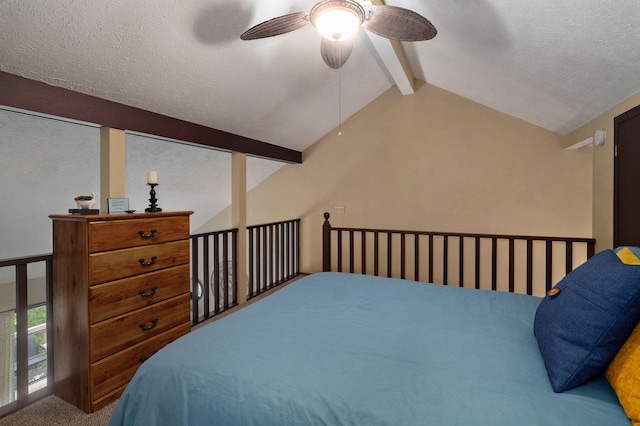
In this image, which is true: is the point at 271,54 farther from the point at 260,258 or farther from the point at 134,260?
the point at 260,258

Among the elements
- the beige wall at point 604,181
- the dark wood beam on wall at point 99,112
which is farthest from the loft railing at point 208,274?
the beige wall at point 604,181

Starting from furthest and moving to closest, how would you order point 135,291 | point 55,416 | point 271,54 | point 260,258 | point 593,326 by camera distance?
1. point 260,258
2. point 271,54
3. point 135,291
4. point 55,416
5. point 593,326

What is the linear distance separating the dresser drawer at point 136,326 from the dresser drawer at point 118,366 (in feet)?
0.12

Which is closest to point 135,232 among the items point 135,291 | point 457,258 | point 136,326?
point 135,291

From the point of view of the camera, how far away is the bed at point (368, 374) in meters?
0.85

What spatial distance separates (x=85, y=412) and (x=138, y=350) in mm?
388

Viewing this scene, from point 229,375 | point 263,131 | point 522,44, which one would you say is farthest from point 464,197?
point 229,375

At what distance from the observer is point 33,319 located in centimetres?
518

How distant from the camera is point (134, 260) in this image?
1964 millimetres

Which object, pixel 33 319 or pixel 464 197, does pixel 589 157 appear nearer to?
pixel 464 197

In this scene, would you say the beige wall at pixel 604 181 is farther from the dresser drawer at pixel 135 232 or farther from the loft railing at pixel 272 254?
the loft railing at pixel 272 254

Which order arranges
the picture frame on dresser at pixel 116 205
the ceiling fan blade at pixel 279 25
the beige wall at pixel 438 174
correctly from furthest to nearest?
the beige wall at pixel 438 174 < the picture frame on dresser at pixel 116 205 < the ceiling fan blade at pixel 279 25

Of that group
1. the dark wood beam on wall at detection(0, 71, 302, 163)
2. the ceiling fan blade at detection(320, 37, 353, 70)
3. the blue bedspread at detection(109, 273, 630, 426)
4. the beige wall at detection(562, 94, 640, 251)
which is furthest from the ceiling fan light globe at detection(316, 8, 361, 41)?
the beige wall at detection(562, 94, 640, 251)

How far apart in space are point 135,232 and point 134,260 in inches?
7.2
